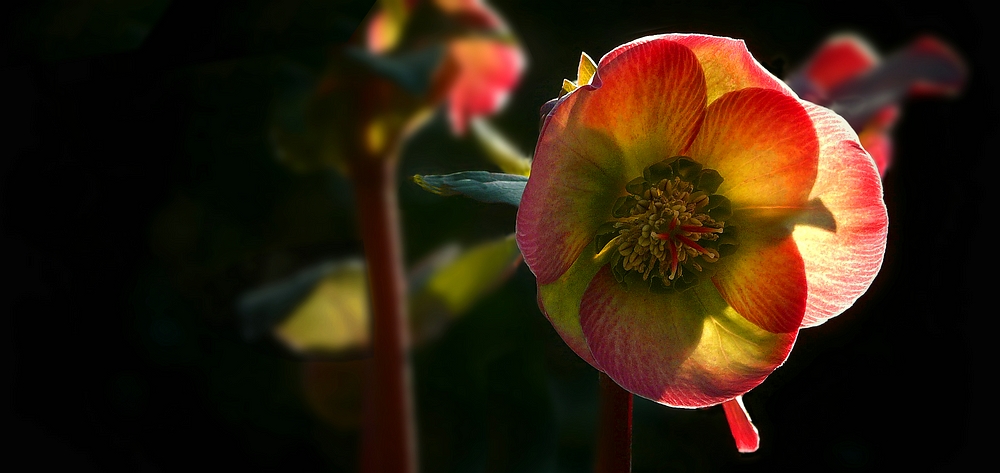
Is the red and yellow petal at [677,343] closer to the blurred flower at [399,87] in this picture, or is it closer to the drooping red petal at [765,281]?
the drooping red petal at [765,281]

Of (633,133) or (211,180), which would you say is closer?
(633,133)

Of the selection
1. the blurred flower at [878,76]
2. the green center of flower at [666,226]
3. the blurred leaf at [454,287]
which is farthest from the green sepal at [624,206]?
the blurred flower at [878,76]

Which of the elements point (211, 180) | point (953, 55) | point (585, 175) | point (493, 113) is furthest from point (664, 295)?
point (953, 55)

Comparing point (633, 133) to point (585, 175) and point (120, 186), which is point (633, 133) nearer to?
point (585, 175)

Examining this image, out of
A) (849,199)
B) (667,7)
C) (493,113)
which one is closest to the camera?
(849,199)

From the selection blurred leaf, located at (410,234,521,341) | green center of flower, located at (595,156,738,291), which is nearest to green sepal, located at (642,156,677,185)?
green center of flower, located at (595,156,738,291)
